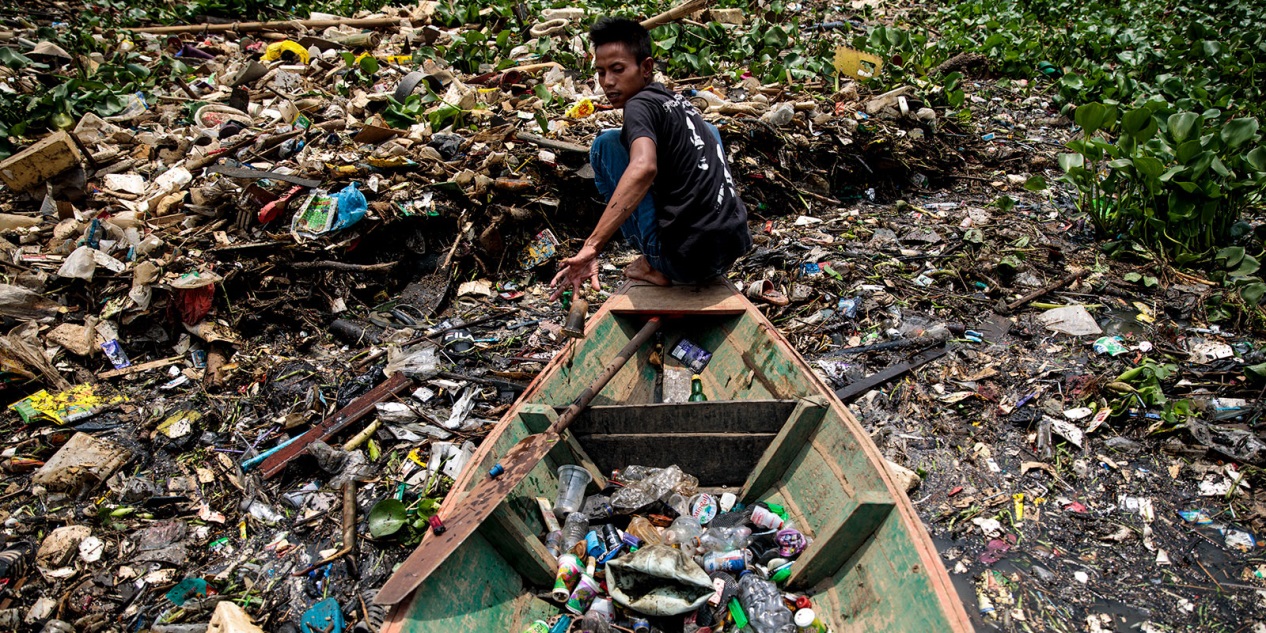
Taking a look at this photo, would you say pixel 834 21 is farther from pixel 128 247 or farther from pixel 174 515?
pixel 174 515

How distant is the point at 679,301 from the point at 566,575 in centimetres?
175

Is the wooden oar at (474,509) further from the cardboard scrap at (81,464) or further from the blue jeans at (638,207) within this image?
the cardboard scrap at (81,464)

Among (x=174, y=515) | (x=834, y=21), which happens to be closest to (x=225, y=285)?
(x=174, y=515)

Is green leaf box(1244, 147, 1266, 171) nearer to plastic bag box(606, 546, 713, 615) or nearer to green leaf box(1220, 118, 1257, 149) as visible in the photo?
green leaf box(1220, 118, 1257, 149)

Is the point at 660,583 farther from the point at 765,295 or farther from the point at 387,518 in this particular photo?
the point at 765,295

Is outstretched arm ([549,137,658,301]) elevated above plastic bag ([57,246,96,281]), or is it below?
above

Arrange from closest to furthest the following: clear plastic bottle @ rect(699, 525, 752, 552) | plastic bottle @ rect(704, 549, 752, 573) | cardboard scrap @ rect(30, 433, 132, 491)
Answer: plastic bottle @ rect(704, 549, 752, 573) → clear plastic bottle @ rect(699, 525, 752, 552) → cardboard scrap @ rect(30, 433, 132, 491)

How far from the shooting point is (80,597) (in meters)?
2.99

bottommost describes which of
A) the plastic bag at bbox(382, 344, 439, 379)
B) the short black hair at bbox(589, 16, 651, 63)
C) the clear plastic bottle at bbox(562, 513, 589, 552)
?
the plastic bag at bbox(382, 344, 439, 379)

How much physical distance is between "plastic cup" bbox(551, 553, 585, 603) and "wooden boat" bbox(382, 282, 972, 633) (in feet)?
0.15

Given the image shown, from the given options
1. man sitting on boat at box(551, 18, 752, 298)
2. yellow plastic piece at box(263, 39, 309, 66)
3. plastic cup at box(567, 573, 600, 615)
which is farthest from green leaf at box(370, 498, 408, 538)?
yellow plastic piece at box(263, 39, 309, 66)

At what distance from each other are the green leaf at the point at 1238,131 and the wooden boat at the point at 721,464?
12.8ft

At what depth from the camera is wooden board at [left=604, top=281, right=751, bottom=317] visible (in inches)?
Result: 145

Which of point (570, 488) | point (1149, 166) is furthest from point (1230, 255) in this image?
point (570, 488)
